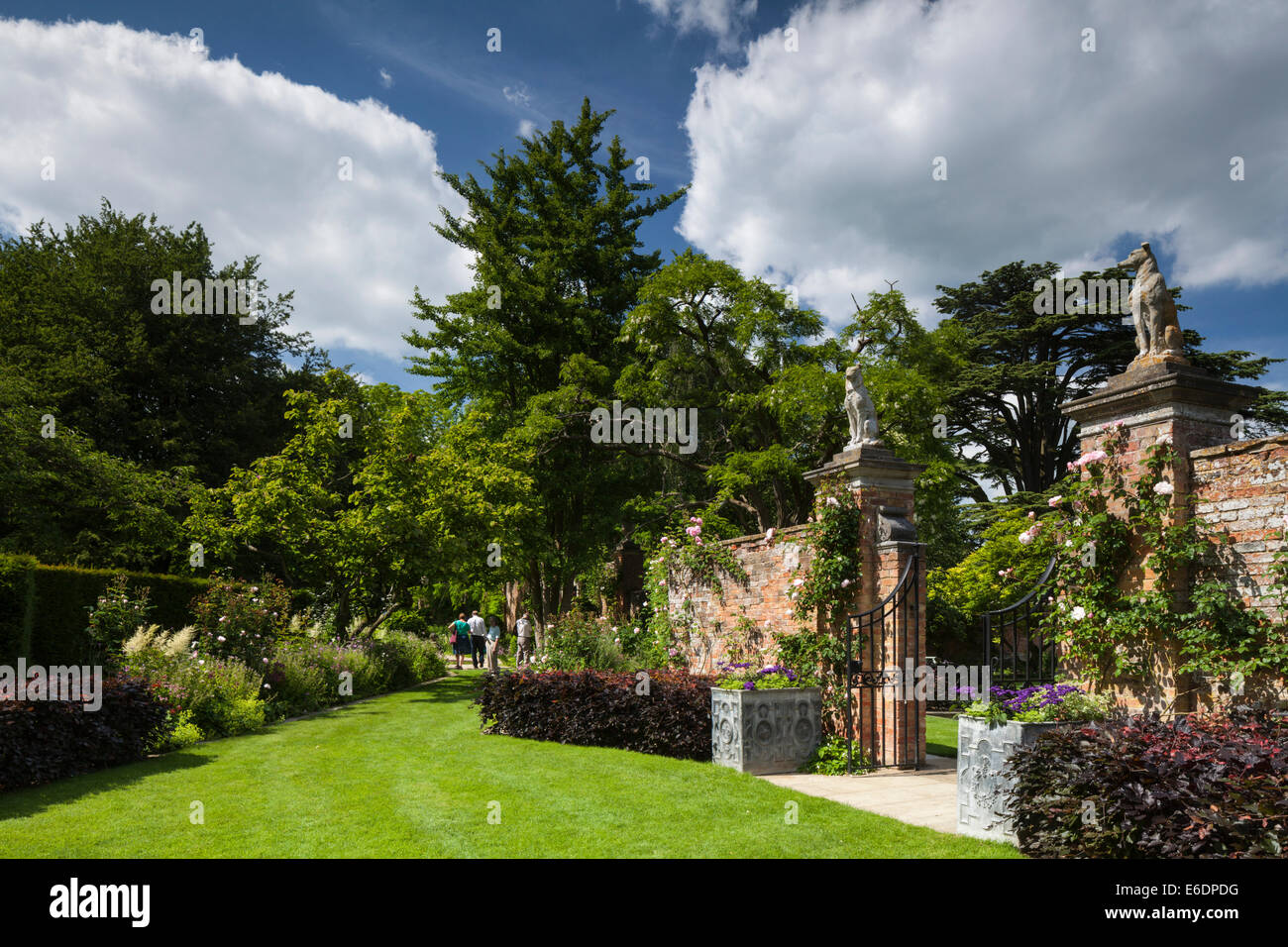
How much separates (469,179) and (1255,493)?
23.6m

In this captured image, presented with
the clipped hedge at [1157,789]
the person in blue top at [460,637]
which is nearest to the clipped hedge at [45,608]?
the clipped hedge at [1157,789]

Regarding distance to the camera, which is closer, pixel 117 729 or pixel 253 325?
pixel 117 729

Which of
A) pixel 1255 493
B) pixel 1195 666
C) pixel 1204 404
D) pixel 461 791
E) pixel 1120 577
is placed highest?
pixel 1204 404

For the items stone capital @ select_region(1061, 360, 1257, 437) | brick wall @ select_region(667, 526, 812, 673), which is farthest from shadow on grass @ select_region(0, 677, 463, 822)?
stone capital @ select_region(1061, 360, 1257, 437)

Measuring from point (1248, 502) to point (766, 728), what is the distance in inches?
183

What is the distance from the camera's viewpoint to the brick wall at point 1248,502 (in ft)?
16.1

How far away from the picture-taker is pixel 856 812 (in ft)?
20.2

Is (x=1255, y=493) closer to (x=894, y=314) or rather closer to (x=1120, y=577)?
(x=1120, y=577)

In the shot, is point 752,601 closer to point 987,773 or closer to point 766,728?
point 766,728

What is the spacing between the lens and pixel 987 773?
17.6 feet

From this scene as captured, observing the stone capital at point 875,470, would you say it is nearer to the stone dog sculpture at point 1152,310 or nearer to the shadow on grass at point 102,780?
the stone dog sculpture at point 1152,310

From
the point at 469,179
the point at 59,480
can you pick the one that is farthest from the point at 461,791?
the point at 469,179

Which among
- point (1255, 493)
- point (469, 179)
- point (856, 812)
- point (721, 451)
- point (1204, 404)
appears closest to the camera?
point (1255, 493)

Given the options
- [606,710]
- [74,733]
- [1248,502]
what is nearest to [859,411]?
[1248,502]
